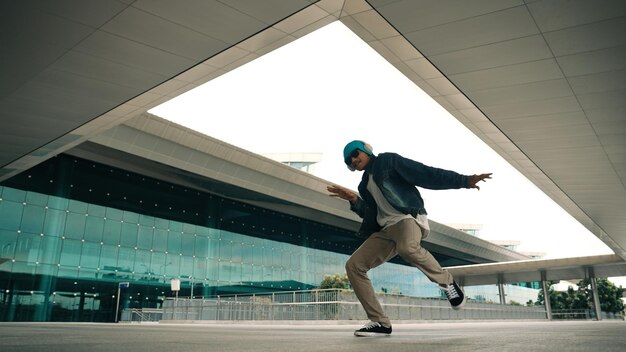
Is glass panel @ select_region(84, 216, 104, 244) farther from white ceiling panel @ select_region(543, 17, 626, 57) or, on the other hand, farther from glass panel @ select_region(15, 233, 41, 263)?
white ceiling panel @ select_region(543, 17, 626, 57)

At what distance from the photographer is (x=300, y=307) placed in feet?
62.0

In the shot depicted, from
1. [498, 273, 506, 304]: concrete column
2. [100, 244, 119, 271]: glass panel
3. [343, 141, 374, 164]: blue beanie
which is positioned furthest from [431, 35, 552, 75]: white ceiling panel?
[498, 273, 506, 304]: concrete column

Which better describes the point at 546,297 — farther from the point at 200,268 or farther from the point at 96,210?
the point at 96,210

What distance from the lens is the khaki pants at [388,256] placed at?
13.1ft

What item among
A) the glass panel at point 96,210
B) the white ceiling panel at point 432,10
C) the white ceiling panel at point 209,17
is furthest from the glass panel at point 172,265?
the white ceiling panel at point 432,10

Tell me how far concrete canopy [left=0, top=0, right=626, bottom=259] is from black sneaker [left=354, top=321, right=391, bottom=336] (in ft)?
15.1

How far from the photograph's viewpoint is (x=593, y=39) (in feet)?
23.7

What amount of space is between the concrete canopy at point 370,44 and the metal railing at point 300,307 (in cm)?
932

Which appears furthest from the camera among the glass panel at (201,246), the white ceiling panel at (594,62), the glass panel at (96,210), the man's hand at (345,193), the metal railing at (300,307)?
the glass panel at (201,246)

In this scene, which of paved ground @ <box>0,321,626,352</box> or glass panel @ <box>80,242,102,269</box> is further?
glass panel @ <box>80,242,102,269</box>

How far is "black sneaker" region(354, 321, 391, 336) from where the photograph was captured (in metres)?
4.14

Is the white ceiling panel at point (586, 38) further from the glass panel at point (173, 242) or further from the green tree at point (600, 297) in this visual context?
the green tree at point (600, 297)

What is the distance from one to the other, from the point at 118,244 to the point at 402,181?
2684 cm

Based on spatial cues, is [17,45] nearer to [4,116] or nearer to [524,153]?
[4,116]
